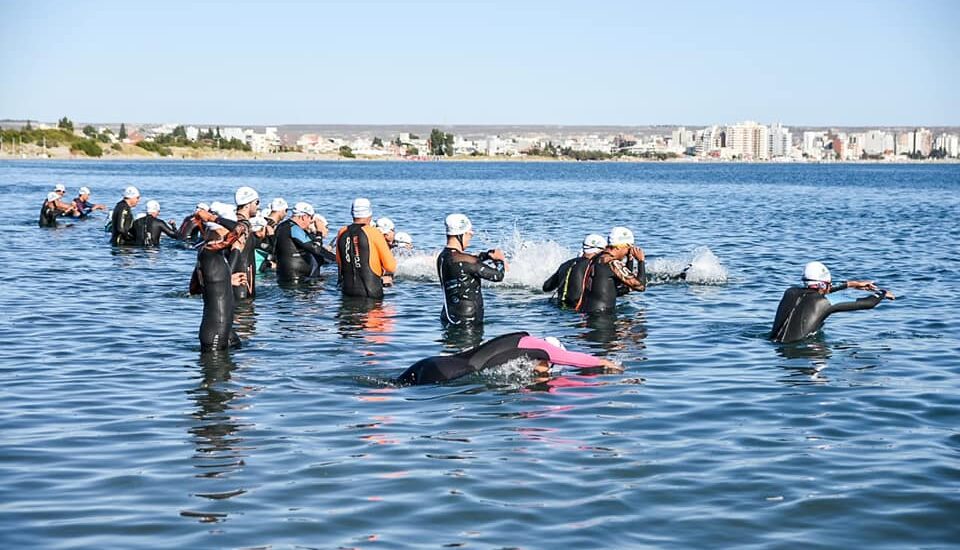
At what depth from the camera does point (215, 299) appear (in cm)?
1407

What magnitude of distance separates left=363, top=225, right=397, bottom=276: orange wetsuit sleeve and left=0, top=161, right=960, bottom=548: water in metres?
0.81

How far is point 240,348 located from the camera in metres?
15.1

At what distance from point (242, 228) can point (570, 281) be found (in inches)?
255

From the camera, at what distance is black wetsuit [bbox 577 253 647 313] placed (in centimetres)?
1747

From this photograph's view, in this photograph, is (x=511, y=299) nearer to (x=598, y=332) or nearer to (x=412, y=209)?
(x=598, y=332)

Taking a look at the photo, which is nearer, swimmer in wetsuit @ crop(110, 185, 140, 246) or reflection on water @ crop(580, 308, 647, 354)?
reflection on water @ crop(580, 308, 647, 354)

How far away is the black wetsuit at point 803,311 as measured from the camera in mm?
14992

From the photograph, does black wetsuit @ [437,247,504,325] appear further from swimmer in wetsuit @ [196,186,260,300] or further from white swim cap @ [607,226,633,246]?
swimmer in wetsuit @ [196,186,260,300]

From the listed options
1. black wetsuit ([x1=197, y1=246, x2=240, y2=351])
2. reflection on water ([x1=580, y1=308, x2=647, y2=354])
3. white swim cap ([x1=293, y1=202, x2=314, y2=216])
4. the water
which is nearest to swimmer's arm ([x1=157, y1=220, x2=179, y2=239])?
the water

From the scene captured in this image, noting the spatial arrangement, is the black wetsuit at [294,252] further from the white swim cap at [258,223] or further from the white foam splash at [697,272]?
the white foam splash at [697,272]

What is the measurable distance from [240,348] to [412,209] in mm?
41925

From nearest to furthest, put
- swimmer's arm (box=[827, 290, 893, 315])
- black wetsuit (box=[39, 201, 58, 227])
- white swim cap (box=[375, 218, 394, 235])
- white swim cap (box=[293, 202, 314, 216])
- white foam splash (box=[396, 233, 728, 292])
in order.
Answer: swimmer's arm (box=[827, 290, 893, 315])
white swim cap (box=[375, 218, 394, 235])
white swim cap (box=[293, 202, 314, 216])
white foam splash (box=[396, 233, 728, 292])
black wetsuit (box=[39, 201, 58, 227])

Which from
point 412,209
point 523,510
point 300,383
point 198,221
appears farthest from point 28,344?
point 412,209

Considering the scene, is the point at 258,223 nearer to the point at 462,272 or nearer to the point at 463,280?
the point at 463,280
